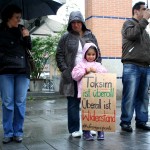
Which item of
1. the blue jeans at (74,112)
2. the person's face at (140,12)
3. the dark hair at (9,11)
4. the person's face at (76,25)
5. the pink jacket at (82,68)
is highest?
the person's face at (140,12)

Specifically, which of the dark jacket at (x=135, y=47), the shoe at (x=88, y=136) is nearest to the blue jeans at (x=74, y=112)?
the shoe at (x=88, y=136)

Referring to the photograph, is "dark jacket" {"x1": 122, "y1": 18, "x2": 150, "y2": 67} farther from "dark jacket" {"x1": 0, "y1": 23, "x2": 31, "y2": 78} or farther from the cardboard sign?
"dark jacket" {"x1": 0, "y1": 23, "x2": 31, "y2": 78}

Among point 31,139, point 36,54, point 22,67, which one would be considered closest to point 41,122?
point 31,139

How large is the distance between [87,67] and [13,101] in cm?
117

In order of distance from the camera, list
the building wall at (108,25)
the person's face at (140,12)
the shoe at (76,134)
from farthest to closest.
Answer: the building wall at (108,25)
the person's face at (140,12)
the shoe at (76,134)

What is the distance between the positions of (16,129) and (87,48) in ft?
5.11

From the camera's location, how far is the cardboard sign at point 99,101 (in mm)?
5016

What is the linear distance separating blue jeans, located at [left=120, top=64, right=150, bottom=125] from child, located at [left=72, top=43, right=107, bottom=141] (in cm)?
81

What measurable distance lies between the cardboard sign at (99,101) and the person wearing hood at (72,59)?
30cm

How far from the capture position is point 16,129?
17.2 feet

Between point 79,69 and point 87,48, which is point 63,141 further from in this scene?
point 87,48

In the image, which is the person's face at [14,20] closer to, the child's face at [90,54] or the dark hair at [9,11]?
the dark hair at [9,11]

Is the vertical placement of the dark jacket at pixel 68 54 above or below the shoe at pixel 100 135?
above

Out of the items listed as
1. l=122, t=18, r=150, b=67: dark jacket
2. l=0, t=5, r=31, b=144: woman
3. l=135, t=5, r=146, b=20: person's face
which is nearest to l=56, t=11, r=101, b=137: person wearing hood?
l=0, t=5, r=31, b=144: woman
